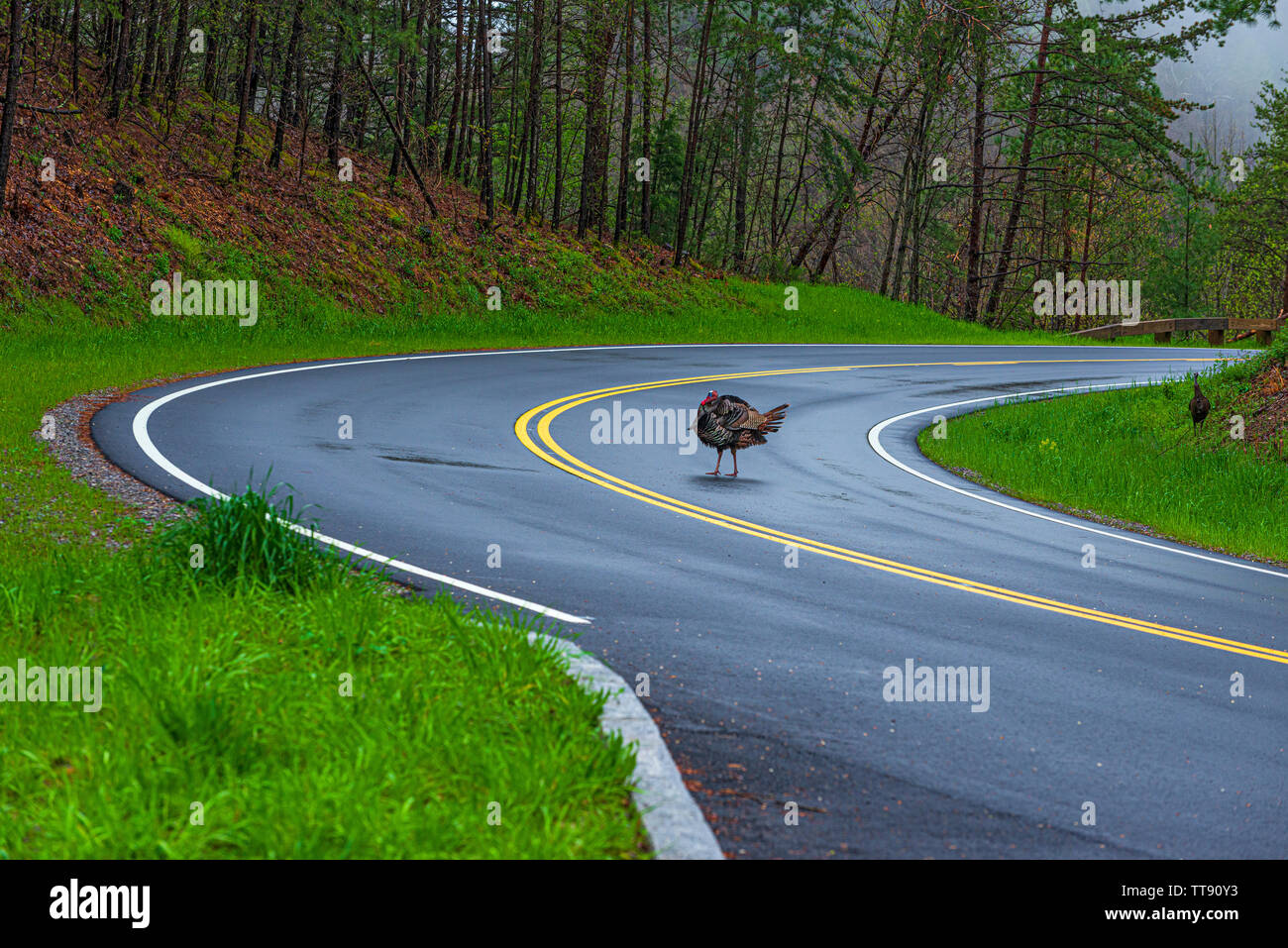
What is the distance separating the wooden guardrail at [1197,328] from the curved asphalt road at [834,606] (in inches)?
962

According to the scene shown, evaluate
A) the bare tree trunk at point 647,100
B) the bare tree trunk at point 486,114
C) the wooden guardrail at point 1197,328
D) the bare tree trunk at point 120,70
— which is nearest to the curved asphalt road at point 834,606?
the bare tree trunk at point 120,70

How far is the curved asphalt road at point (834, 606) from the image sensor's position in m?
5.15

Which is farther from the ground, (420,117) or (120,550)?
(420,117)

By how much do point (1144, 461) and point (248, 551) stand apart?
46.2 ft

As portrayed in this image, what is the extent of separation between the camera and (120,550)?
7.47 meters

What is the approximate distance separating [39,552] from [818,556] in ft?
20.2

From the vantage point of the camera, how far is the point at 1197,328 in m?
38.7

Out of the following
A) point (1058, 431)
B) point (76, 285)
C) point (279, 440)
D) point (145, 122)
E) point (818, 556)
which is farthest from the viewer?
point (145, 122)

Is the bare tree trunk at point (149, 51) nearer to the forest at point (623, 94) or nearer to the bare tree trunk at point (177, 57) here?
the forest at point (623, 94)

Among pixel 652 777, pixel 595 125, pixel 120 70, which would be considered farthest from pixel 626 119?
pixel 652 777

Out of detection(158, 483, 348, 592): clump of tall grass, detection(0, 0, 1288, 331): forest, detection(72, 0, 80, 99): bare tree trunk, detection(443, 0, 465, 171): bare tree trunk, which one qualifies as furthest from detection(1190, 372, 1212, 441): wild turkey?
detection(443, 0, 465, 171): bare tree trunk

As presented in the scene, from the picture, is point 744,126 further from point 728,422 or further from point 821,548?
point 821,548
